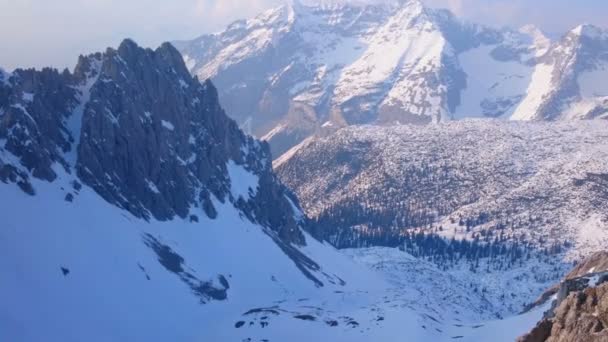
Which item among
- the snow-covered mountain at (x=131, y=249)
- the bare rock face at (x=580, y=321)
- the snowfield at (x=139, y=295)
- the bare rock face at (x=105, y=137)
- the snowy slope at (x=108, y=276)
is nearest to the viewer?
the bare rock face at (x=580, y=321)

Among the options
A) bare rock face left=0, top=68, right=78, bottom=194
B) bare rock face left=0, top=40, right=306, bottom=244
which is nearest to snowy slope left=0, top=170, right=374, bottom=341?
bare rock face left=0, top=68, right=78, bottom=194

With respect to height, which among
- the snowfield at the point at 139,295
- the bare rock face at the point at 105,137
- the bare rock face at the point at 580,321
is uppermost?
the bare rock face at the point at 105,137

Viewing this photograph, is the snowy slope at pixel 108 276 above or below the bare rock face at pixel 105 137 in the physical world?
below

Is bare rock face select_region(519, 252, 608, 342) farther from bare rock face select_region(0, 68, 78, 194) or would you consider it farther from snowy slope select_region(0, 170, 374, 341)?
bare rock face select_region(0, 68, 78, 194)

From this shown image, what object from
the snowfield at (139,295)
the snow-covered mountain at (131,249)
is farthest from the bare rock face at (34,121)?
the snowfield at (139,295)

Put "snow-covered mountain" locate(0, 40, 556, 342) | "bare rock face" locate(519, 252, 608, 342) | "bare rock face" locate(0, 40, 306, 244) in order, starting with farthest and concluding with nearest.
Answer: "bare rock face" locate(0, 40, 306, 244), "snow-covered mountain" locate(0, 40, 556, 342), "bare rock face" locate(519, 252, 608, 342)

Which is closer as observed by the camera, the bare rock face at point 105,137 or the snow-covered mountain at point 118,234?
the snow-covered mountain at point 118,234

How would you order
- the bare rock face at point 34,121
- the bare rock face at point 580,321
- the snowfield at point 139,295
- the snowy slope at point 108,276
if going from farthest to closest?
the bare rock face at point 34,121
the snowfield at point 139,295
the snowy slope at point 108,276
the bare rock face at point 580,321

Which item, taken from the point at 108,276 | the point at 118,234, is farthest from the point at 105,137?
the point at 108,276

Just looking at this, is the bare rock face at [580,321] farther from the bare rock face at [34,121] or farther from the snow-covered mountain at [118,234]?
the bare rock face at [34,121]

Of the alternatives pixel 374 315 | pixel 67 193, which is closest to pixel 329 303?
pixel 374 315

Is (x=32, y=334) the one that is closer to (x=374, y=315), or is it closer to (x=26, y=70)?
(x=374, y=315)

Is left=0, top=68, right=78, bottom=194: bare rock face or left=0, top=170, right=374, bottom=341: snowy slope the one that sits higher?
left=0, top=68, right=78, bottom=194: bare rock face
